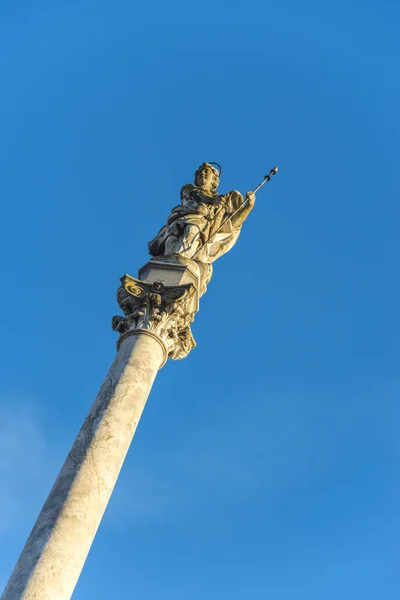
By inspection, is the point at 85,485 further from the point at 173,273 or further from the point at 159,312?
the point at 173,273

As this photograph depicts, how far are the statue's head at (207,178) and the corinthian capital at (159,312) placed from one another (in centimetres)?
581

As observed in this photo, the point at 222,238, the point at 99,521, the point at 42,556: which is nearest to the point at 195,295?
the point at 222,238

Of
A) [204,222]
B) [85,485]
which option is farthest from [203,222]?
[85,485]

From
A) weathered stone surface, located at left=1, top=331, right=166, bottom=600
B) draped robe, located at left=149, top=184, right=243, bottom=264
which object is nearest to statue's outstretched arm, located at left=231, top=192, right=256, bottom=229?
draped robe, located at left=149, top=184, right=243, bottom=264

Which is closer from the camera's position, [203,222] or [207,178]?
[203,222]

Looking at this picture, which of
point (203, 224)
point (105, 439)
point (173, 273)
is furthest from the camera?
point (203, 224)

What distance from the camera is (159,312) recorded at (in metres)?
13.8

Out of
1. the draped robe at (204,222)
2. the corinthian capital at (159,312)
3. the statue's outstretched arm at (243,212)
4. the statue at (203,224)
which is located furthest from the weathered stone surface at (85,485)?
the statue's outstretched arm at (243,212)

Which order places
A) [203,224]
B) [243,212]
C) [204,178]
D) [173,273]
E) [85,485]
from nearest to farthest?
[85,485], [173,273], [203,224], [243,212], [204,178]

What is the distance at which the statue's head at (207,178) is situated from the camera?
19.6m

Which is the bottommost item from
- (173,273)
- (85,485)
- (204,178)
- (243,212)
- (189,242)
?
(85,485)

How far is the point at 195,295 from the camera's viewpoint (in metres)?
14.9

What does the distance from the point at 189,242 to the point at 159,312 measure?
317 centimetres

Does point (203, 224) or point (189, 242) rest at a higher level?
point (203, 224)
